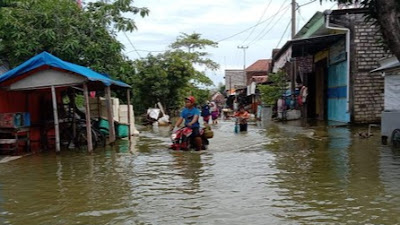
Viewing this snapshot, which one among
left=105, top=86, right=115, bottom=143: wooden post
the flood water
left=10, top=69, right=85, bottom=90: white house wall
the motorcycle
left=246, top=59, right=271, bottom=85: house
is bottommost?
the flood water

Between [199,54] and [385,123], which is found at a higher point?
[199,54]

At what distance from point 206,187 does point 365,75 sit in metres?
13.3

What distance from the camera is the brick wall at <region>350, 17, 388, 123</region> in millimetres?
18016

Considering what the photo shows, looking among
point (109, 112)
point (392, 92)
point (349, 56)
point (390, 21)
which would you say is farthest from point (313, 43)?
point (390, 21)

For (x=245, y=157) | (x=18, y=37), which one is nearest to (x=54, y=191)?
(x=245, y=157)

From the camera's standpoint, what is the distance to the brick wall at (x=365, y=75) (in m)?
18.0

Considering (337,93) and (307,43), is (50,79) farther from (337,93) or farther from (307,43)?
(337,93)

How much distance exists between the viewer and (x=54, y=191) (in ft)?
22.3

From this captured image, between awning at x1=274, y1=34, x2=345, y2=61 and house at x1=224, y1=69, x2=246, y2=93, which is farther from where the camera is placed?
house at x1=224, y1=69, x2=246, y2=93

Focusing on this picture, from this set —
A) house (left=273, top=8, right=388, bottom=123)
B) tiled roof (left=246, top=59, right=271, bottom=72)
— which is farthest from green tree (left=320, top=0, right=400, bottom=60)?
tiled roof (left=246, top=59, right=271, bottom=72)

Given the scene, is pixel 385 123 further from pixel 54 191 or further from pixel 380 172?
pixel 54 191

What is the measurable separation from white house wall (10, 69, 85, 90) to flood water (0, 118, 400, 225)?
6.03 ft

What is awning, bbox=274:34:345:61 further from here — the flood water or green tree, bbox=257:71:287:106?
the flood water

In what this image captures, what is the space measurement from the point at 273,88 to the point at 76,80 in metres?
17.0
